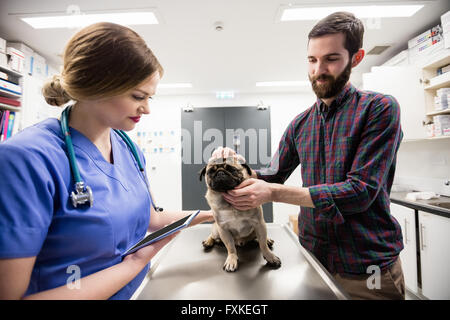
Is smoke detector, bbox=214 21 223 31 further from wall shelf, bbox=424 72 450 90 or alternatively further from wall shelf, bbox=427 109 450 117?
wall shelf, bbox=427 109 450 117

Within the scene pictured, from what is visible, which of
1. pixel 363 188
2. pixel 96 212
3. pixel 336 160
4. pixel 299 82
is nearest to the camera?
pixel 96 212

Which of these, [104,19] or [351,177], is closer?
[351,177]

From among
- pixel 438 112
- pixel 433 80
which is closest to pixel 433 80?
pixel 433 80

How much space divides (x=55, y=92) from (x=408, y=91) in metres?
3.04

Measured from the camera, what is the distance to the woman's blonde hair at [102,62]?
54 cm

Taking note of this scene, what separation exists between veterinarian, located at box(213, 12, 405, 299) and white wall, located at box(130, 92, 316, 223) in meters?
0.35

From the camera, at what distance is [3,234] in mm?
401

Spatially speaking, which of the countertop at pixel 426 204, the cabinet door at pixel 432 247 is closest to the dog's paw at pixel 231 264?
the cabinet door at pixel 432 247

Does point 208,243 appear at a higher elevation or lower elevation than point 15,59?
lower

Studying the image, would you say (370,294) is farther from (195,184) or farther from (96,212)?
(195,184)

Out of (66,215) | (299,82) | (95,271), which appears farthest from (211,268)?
(299,82)

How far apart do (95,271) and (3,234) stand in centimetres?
25

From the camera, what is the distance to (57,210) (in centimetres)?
49

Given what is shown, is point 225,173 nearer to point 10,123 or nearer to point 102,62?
point 102,62
